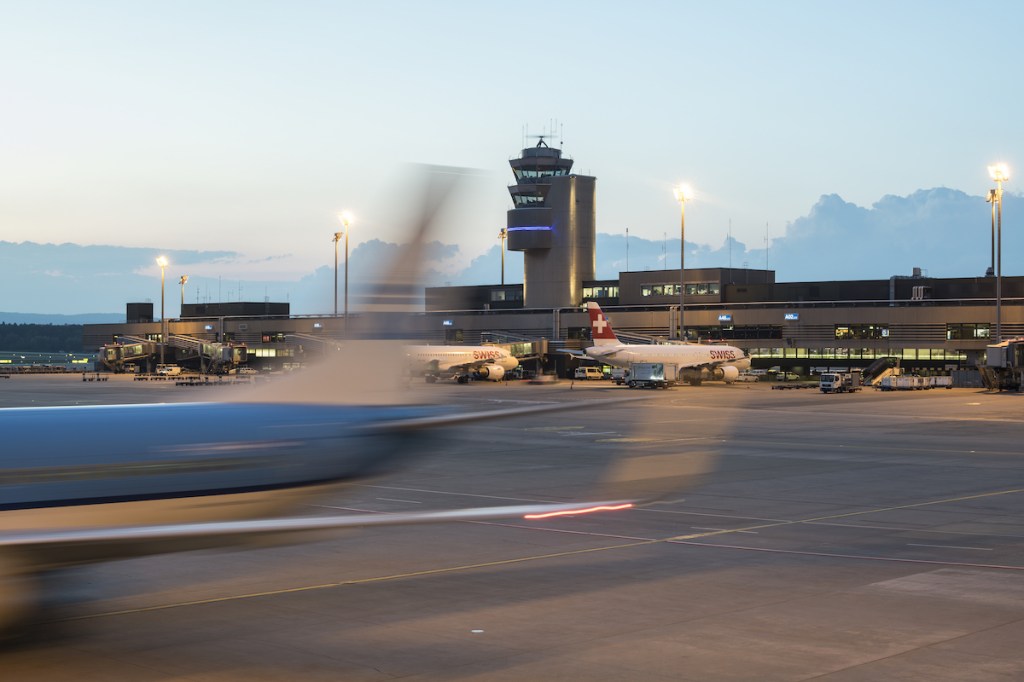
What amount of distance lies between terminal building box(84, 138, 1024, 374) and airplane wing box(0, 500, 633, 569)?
75870 millimetres

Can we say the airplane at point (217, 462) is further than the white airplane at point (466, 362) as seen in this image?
No

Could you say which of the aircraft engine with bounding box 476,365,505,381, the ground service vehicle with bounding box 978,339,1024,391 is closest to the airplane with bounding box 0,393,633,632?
the ground service vehicle with bounding box 978,339,1024,391

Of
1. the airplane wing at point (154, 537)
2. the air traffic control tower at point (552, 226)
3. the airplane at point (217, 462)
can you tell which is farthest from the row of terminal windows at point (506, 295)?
the airplane wing at point (154, 537)

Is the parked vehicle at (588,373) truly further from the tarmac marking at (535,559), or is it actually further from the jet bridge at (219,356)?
the tarmac marking at (535,559)

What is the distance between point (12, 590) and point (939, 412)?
198ft

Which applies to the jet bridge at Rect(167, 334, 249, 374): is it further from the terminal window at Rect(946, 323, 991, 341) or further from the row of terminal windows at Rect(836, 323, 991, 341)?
the terminal window at Rect(946, 323, 991, 341)

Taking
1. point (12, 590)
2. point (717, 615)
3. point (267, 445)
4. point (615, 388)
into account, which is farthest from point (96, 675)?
point (615, 388)

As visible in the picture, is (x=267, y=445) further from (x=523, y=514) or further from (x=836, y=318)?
(x=836, y=318)

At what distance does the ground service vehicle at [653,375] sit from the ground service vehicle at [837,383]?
14237 mm

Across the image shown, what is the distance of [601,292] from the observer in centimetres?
16700

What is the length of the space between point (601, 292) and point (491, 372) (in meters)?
56.0

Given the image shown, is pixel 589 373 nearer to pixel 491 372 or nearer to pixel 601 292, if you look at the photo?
pixel 491 372

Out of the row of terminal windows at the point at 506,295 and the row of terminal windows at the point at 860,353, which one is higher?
the row of terminal windows at the point at 506,295

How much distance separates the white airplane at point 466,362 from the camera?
4385 inches
